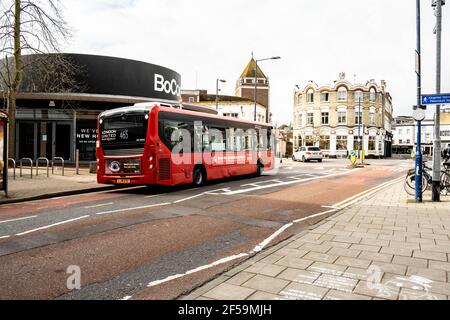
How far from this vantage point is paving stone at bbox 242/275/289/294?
3.75 m

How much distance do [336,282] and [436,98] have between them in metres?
7.84

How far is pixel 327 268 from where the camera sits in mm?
4457

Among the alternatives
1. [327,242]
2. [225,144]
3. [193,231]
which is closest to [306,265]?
[327,242]

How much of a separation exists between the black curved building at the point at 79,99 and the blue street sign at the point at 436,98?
17.0m

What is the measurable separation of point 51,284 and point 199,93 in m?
81.3

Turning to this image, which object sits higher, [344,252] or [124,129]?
[124,129]

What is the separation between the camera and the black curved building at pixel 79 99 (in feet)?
69.4

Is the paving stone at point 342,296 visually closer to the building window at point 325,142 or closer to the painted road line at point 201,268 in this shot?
the painted road line at point 201,268

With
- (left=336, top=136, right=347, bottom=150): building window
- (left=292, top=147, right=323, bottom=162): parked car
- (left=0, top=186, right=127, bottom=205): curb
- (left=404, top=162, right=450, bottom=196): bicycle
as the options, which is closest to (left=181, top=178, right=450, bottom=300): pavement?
(left=404, top=162, right=450, bottom=196): bicycle

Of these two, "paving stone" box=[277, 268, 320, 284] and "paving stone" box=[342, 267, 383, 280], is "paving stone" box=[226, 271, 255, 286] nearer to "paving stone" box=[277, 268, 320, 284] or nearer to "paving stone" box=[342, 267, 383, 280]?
"paving stone" box=[277, 268, 320, 284]

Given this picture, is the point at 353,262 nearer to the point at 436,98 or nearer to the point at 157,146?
the point at 436,98

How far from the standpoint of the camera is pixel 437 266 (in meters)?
4.55

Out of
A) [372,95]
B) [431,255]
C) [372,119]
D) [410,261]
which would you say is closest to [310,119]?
[372,119]
